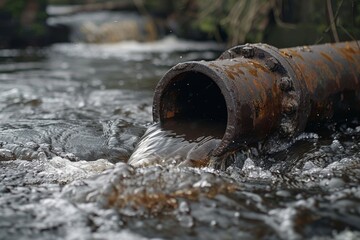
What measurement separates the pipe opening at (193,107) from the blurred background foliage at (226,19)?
5.78ft

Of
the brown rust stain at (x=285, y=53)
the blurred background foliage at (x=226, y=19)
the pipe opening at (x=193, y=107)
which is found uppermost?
the blurred background foliage at (x=226, y=19)

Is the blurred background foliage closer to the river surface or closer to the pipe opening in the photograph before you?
the pipe opening

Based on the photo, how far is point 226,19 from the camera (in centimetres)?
964

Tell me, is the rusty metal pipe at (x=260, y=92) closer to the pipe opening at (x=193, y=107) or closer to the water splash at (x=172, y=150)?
the pipe opening at (x=193, y=107)

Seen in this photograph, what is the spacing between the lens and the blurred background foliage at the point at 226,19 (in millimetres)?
6832

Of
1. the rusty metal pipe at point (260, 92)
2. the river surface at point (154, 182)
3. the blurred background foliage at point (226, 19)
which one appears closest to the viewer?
the river surface at point (154, 182)

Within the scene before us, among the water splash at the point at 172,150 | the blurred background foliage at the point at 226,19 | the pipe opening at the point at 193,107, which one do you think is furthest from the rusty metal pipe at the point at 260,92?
the blurred background foliage at the point at 226,19

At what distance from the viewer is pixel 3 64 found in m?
9.36

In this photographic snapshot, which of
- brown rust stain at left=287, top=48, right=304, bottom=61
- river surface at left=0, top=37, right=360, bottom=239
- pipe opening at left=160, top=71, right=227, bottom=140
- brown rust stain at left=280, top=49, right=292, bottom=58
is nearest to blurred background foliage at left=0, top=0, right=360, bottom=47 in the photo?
brown rust stain at left=287, top=48, right=304, bottom=61

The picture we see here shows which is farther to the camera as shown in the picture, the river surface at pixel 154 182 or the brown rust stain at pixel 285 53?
the brown rust stain at pixel 285 53

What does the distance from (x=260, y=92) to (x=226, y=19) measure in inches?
257

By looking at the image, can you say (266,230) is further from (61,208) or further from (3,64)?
(3,64)

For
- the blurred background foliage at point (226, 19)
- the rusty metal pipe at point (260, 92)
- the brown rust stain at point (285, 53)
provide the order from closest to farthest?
the rusty metal pipe at point (260, 92), the brown rust stain at point (285, 53), the blurred background foliage at point (226, 19)

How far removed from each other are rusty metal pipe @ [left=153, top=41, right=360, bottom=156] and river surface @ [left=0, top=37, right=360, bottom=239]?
0.18 metres
